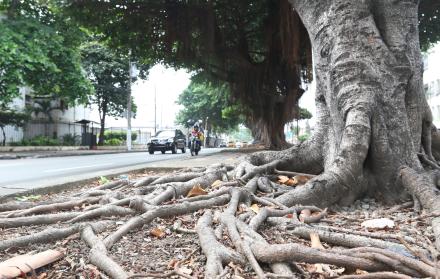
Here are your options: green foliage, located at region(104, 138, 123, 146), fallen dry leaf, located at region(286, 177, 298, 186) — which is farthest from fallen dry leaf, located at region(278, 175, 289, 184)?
green foliage, located at region(104, 138, 123, 146)

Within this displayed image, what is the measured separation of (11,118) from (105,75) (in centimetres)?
818

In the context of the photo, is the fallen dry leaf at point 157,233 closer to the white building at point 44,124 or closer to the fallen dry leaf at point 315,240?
the fallen dry leaf at point 315,240

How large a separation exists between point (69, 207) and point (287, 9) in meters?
6.68

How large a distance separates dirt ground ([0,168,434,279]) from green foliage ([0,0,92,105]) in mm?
11890

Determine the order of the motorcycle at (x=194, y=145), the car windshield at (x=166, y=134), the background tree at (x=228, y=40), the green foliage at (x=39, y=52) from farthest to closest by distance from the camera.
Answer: the car windshield at (x=166, y=134), the motorcycle at (x=194, y=145), the green foliage at (x=39, y=52), the background tree at (x=228, y=40)

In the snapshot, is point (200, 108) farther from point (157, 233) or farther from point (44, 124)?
point (157, 233)

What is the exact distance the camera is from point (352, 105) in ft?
13.6

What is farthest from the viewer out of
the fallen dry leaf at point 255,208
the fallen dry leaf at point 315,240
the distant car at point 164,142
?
the distant car at point 164,142

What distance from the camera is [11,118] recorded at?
22266mm

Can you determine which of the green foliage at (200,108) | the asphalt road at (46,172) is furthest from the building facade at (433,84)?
the asphalt road at (46,172)

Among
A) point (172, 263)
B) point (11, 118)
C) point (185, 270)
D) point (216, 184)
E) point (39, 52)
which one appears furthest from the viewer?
point (11, 118)

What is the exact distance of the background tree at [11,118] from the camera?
2169 centimetres

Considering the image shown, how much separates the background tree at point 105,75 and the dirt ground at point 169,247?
25.8m

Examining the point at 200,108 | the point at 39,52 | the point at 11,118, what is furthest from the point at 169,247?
the point at 200,108
